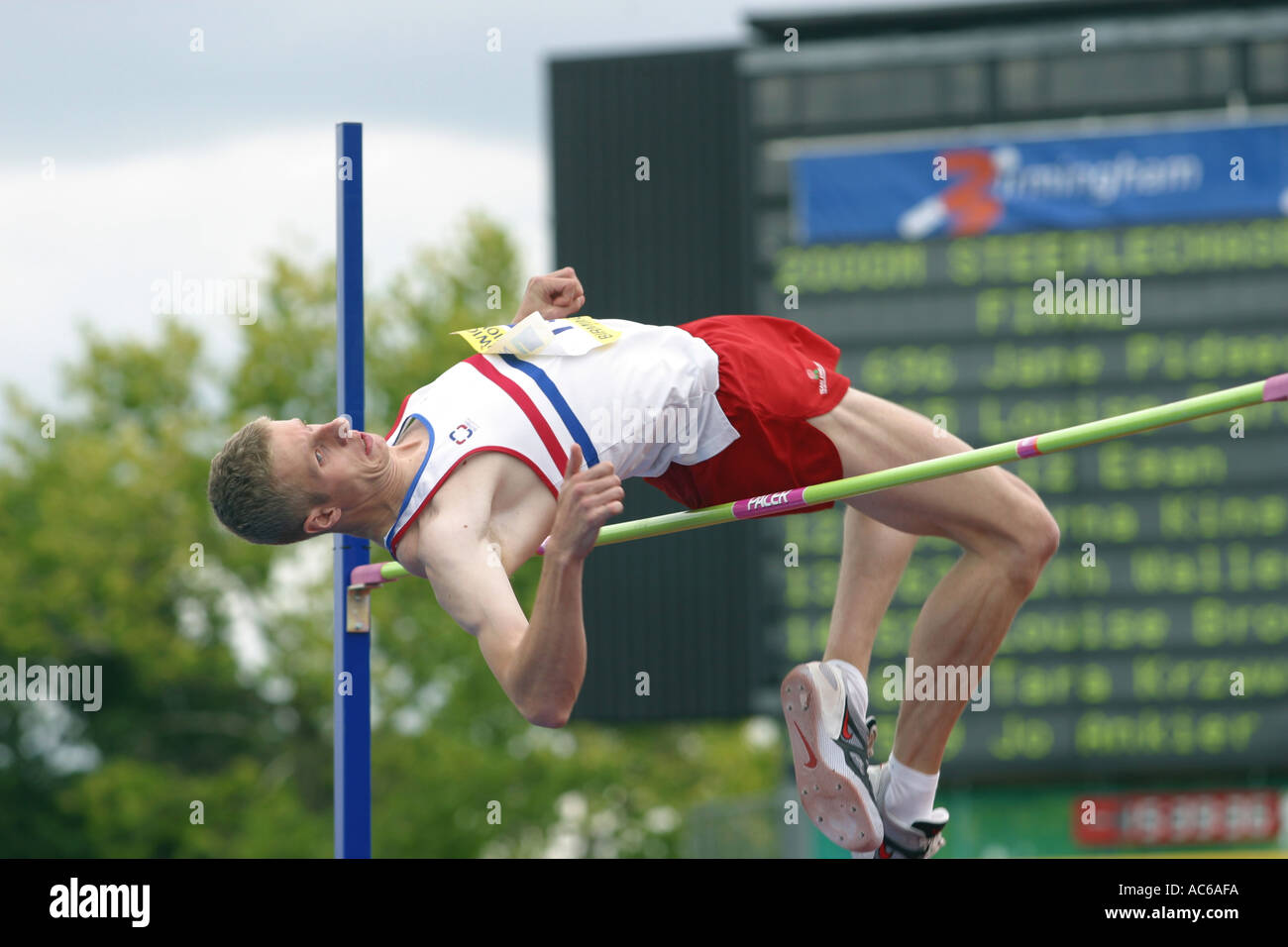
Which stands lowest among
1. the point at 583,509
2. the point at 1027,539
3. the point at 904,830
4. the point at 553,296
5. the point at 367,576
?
the point at 904,830

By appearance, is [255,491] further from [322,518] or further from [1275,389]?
[1275,389]

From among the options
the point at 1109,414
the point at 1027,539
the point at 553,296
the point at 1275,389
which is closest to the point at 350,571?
the point at 553,296

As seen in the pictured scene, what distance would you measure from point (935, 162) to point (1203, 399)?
17.3 ft

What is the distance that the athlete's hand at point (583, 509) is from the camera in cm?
328

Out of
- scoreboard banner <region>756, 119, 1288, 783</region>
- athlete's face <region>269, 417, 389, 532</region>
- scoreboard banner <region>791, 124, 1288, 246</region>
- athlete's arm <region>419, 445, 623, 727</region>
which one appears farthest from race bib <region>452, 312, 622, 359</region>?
scoreboard banner <region>791, 124, 1288, 246</region>

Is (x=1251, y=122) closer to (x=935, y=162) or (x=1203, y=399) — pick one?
(x=935, y=162)

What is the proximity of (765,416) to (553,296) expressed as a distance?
594 mm

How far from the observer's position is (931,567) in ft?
27.4

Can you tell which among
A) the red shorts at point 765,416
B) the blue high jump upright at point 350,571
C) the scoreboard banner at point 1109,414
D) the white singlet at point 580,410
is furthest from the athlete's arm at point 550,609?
the scoreboard banner at point 1109,414

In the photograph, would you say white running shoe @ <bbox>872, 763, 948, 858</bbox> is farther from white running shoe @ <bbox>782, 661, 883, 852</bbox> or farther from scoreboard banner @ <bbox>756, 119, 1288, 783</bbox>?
scoreboard banner @ <bbox>756, 119, 1288, 783</bbox>

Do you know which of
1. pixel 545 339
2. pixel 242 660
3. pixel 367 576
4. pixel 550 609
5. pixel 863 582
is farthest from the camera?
pixel 242 660

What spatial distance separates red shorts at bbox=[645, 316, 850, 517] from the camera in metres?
3.83

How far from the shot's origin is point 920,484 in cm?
388

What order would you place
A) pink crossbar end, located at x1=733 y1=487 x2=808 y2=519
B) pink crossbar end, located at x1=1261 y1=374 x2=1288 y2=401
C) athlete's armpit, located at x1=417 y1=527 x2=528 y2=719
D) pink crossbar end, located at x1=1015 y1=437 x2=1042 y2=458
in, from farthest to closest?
pink crossbar end, located at x1=733 y1=487 x2=808 y2=519
pink crossbar end, located at x1=1015 y1=437 x2=1042 y2=458
athlete's armpit, located at x1=417 y1=527 x2=528 y2=719
pink crossbar end, located at x1=1261 y1=374 x2=1288 y2=401
